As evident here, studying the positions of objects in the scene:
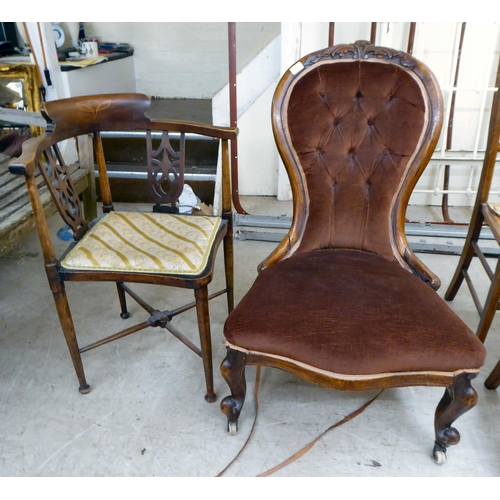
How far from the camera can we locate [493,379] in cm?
151

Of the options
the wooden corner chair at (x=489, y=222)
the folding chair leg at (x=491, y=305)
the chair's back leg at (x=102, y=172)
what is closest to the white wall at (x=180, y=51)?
the chair's back leg at (x=102, y=172)

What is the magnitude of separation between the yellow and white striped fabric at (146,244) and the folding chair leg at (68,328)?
0.10m

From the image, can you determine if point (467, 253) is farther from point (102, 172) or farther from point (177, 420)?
point (102, 172)

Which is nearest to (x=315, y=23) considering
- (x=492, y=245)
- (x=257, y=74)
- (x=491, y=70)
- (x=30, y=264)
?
(x=257, y=74)

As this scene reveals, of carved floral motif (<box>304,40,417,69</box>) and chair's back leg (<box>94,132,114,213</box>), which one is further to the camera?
chair's back leg (<box>94,132,114,213</box>)

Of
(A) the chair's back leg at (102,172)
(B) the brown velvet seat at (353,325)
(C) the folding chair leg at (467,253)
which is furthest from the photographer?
(C) the folding chair leg at (467,253)

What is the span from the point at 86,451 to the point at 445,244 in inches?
78.8

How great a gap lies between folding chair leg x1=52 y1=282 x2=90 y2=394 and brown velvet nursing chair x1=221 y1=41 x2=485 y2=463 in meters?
0.52

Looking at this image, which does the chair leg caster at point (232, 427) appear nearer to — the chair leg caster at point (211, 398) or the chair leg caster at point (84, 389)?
the chair leg caster at point (211, 398)

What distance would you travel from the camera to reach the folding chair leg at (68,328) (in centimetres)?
135

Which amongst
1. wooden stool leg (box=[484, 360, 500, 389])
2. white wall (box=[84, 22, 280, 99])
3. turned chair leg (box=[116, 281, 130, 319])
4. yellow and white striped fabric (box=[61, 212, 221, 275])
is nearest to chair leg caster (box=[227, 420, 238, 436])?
yellow and white striped fabric (box=[61, 212, 221, 275])

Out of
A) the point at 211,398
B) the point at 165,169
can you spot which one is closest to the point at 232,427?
the point at 211,398

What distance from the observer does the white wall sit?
149 inches

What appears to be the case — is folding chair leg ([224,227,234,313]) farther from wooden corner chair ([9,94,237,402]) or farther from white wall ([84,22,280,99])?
white wall ([84,22,280,99])
